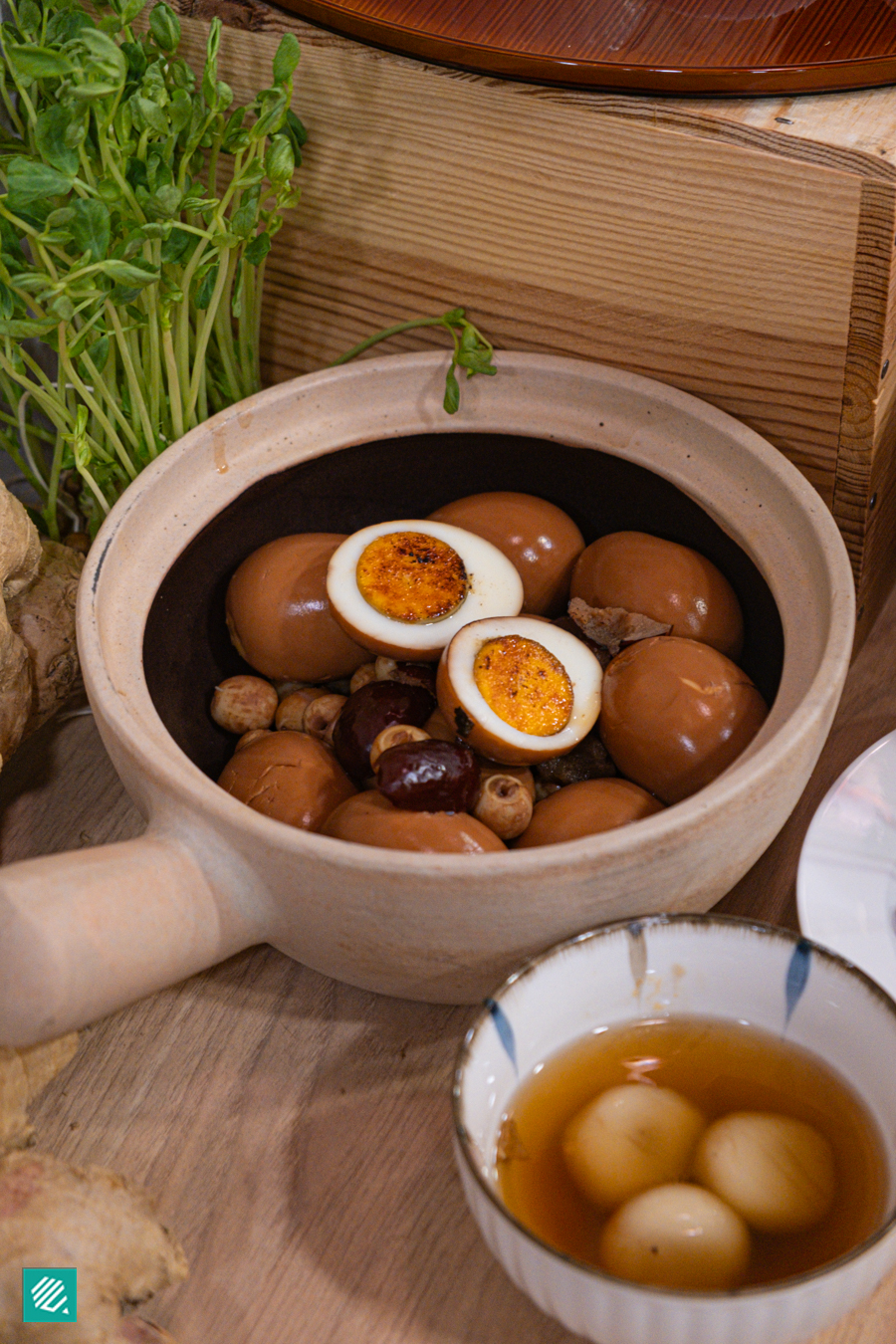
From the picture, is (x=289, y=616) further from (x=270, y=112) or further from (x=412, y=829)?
(x=270, y=112)

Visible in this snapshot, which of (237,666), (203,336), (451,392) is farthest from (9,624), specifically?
(451,392)

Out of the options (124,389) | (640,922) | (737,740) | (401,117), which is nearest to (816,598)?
(737,740)

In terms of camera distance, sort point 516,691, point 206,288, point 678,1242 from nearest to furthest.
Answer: point 678,1242 → point 516,691 → point 206,288

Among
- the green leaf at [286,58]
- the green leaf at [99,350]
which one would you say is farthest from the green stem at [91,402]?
the green leaf at [286,58]

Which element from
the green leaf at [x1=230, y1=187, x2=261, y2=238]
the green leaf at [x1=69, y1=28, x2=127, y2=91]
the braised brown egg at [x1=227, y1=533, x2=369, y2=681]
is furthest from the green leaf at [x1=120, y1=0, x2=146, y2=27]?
the braised brown egg at [x1=227, y1=533, x2=369, y2=681]

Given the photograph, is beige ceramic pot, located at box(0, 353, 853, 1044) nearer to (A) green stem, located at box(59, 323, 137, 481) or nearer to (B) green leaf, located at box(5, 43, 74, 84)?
(A) green stem, located at box(59, 323, 137, 481)

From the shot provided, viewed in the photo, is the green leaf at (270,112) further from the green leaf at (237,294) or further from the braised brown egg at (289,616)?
the braised brown egg at (289,616)

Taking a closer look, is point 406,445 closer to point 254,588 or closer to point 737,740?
point 254,588
